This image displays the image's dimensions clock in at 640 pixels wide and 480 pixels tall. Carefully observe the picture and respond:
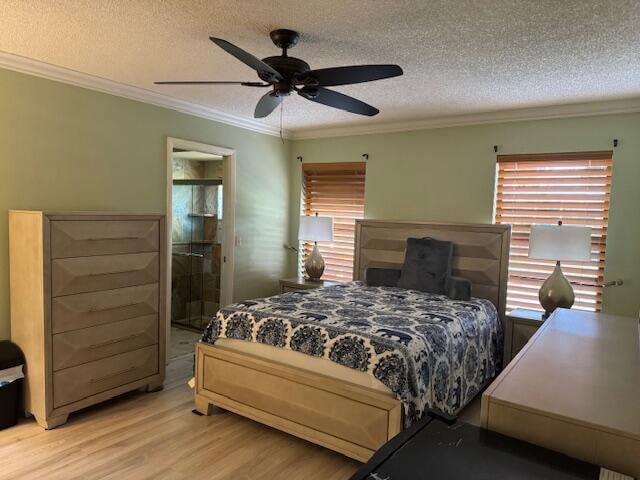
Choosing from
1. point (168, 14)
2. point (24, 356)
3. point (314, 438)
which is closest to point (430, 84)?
point (168, 14)

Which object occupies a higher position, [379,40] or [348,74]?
[379,40]

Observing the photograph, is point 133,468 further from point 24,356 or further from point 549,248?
point 549,248

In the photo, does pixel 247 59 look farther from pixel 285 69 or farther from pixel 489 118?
pixel 489 118

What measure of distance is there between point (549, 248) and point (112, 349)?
3418mm

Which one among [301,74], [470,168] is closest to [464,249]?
[470,168]

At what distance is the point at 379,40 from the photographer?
2.46m

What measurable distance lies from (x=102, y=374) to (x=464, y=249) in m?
3.21

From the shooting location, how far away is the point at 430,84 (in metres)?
3.29

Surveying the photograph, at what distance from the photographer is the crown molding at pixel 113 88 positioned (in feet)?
→ 9.83

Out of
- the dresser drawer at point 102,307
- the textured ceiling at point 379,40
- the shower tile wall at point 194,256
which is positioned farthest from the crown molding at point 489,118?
the dresser drawer at point 102,307

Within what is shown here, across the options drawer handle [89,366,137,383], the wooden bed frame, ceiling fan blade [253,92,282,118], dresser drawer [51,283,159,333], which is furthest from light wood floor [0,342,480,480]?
ceiling fan blade [253,92,282,118]

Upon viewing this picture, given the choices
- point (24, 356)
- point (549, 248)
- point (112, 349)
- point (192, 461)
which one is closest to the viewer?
point (192, 461)

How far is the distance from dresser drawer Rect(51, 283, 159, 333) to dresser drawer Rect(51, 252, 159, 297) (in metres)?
0.05

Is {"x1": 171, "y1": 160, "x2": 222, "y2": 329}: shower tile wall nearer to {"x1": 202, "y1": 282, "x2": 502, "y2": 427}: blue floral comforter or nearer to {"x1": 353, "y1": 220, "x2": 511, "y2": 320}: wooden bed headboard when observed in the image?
{"x1": 353, "y1": 220, "x2": 511, "y2": 320}: wooden bed headboard
